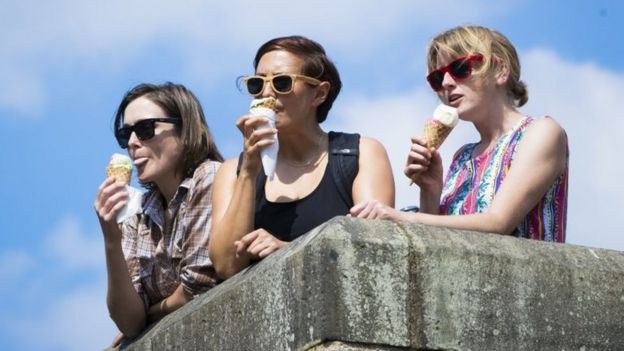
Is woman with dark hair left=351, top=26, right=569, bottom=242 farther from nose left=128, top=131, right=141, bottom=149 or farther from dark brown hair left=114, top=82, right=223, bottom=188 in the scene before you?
nose left=128, top=131, right=141, bottom=149

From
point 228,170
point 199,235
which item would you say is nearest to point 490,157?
point 228,170

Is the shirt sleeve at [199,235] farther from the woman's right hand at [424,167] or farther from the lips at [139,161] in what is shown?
the woman's right hand at [424,167]

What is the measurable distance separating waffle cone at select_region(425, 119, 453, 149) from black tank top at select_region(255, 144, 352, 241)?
452 mm

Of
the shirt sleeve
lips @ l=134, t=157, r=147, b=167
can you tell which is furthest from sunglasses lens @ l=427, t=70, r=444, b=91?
lips @ l=134, t=157, r=147, b=167

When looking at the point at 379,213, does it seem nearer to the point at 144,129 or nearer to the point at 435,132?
the point at 435,132

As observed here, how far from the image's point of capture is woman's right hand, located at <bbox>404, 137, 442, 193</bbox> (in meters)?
5.87

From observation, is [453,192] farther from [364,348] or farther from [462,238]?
[364,348]

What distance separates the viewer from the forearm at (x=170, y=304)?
21.3 ft

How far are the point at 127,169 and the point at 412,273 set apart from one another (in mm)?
2447

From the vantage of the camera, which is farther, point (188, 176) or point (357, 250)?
point (188, 176)

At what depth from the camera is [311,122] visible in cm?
648

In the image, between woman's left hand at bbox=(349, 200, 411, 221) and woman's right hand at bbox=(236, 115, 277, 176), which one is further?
woman's right hand at bbox=(236, 115, 277, 176)

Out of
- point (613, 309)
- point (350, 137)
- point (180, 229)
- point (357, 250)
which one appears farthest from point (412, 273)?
point (180, 229)

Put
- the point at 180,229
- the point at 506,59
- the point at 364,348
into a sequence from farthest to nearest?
the point at 180,229, the point at 506,59, the point at 364,348
